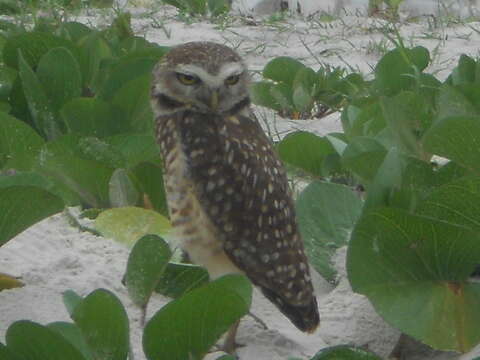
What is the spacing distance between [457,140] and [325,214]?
54 centimetres

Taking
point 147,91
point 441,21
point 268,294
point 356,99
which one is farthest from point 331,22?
point 268,294

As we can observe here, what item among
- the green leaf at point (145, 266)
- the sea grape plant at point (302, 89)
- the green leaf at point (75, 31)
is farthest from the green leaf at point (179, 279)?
the green leaf at point (75, 31)

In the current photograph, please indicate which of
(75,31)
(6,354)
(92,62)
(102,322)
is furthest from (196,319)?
(75,31)

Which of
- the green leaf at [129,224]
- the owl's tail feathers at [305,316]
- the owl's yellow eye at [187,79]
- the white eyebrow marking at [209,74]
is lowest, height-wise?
the owl's tail feathers at [305,316]

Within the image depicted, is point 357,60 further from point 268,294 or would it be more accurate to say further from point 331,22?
point 268,294

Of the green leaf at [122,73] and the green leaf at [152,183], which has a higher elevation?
the green leaf at [122,73]

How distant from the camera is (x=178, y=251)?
11.5 ft

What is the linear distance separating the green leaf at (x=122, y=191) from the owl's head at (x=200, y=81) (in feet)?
0.88

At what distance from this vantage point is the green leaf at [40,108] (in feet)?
13.8

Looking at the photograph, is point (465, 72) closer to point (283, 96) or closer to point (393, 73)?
point (393, 73)

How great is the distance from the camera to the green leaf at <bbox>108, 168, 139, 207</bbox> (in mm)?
3652

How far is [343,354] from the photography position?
8.30 ft

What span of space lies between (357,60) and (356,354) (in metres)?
4.02

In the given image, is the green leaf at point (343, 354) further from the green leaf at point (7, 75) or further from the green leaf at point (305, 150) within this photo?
the green leaf at point (7, 75)
